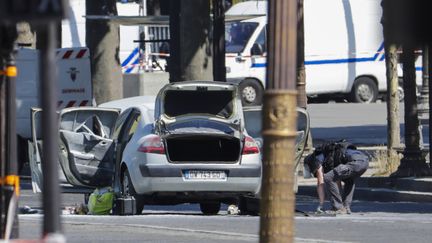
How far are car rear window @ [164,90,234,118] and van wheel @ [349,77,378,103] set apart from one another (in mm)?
21707

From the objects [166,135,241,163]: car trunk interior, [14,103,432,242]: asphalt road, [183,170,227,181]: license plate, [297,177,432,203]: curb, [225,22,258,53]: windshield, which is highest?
[225,22,258,53]: windshield

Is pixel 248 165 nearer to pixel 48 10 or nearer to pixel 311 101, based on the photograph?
pixel 48 10

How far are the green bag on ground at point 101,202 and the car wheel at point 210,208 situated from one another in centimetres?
146

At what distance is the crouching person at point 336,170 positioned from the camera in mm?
16875

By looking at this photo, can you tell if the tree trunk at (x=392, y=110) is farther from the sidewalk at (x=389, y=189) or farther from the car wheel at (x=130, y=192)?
the car wheel at (x=130, y=192)

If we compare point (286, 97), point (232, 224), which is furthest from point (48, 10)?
point (232, 224)

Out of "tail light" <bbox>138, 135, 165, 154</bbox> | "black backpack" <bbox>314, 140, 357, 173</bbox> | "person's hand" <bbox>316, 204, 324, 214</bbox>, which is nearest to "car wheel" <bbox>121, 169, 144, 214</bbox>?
"tail light" <bbox>138, 135, 165, 154</bbox>

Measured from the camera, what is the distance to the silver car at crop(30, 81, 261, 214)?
15.7 meters

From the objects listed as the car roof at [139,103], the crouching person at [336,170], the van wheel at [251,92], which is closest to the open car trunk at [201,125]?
the car roof at [139,103]

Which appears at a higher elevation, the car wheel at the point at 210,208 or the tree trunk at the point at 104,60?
the tree trunk at the point at 104,60

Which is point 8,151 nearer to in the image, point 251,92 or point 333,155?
point 333,155

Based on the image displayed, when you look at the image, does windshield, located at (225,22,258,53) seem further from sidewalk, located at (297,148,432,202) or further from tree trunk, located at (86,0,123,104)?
sidewalk, located at (297,148,432,202)

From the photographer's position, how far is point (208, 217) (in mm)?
15570

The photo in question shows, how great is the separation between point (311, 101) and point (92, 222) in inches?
1008
